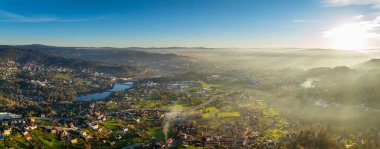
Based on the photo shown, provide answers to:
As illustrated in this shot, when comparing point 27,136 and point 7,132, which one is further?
point 7,132

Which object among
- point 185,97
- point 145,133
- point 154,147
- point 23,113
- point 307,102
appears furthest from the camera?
point 185,97

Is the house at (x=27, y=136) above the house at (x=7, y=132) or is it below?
below

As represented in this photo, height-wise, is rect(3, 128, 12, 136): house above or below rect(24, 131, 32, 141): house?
above

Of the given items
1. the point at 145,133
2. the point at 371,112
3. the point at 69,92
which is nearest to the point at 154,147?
the point at 145,133

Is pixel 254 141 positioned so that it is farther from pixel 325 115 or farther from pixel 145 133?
pixel 325 115

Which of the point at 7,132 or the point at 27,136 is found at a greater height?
the point at 7,132

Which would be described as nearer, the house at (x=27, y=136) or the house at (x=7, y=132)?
the house at (x=27, y=136)

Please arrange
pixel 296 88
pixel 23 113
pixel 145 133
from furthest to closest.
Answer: pixel 296 88 < pixel 23 113 < pixel 145 133

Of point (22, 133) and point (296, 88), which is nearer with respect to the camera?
point (22, 133)

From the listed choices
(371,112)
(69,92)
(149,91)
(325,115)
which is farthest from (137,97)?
(371,112)

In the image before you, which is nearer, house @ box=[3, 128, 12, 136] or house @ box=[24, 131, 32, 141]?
house @ box=[24, 131, 32, 141]
